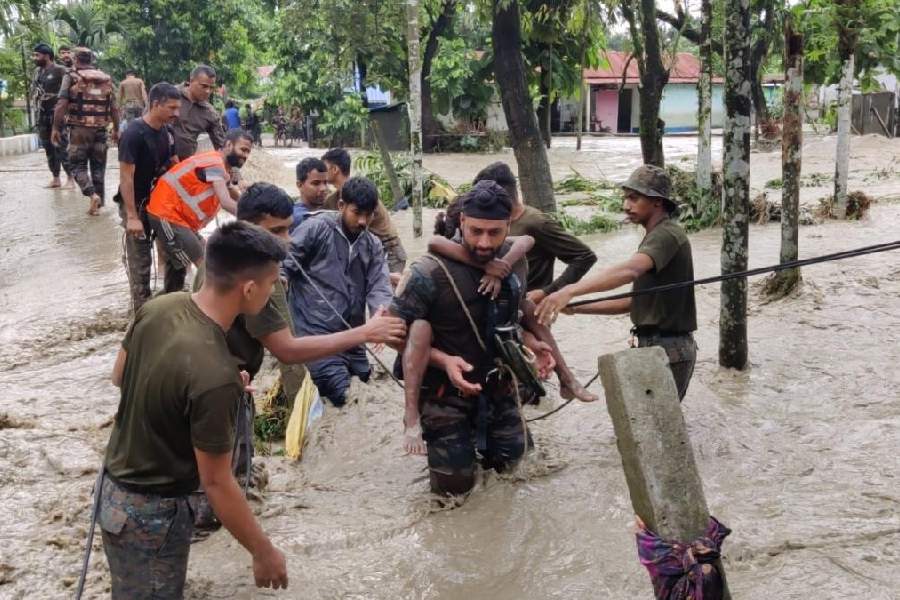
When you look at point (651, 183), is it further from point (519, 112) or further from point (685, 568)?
→ point (519, 112)

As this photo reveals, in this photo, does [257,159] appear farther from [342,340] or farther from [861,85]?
[342,340]

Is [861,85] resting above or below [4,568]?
above

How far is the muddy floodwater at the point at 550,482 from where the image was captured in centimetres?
396

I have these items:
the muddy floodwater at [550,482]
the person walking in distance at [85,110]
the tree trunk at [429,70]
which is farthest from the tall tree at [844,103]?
the tree trunk at [429,70]

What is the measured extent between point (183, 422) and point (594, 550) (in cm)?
229

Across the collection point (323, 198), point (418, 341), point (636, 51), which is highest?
point (636, 51)

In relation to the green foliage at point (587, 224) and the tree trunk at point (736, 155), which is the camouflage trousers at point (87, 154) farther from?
the tree trunk at point (736, 155)

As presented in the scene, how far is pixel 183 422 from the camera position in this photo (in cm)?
→ 273

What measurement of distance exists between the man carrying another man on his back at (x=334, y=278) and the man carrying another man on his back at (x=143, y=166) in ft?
6.37

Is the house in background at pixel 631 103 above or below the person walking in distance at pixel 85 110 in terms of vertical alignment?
above

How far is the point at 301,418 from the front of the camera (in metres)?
5.41

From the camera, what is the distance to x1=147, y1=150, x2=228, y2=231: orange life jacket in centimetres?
676

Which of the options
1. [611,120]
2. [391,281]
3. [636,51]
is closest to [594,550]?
[391,281]

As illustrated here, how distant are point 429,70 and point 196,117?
17984 mm
